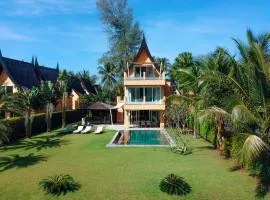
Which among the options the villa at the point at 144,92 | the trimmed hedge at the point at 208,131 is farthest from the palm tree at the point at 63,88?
the trimmed hedge at the point at 208,131

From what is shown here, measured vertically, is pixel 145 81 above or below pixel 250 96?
above

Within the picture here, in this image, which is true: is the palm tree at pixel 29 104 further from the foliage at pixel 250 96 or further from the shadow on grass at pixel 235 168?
the foliage at pixel 250 96

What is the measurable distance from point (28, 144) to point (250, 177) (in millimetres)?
17862

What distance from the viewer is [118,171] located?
706 inches

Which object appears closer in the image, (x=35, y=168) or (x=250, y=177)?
(x=250, y=177)

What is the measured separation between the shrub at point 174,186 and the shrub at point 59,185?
11.9 ft

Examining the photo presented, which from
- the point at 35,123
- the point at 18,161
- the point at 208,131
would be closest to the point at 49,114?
the point at 35,123

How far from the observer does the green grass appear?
47.6 feet

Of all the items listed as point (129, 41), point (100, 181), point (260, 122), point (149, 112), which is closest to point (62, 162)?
point (100, 181)

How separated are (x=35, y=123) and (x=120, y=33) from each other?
1076 inches

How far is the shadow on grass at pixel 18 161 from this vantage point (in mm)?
19528

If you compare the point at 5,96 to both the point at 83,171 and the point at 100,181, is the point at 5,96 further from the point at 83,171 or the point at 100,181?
the point at 100,181

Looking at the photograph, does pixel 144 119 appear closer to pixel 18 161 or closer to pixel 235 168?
pixel 18 161

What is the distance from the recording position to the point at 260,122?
46.4 ft
